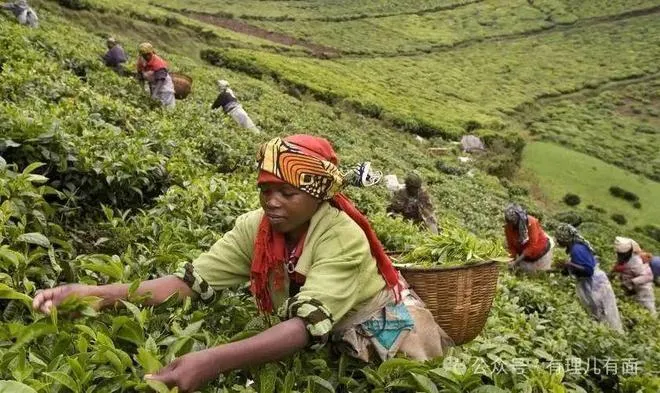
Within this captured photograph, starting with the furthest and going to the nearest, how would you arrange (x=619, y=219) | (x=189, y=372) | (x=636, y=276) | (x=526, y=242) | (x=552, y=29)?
(x=552, y=29) < (x=619, y=219) < (x=636, y=276) < (x=526, y=242) < (x=189, y=372)

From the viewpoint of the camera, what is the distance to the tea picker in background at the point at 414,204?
27.7 ft

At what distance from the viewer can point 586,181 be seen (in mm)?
29234

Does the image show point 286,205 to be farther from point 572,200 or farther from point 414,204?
point 572,200

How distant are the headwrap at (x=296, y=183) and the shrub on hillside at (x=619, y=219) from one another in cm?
2423

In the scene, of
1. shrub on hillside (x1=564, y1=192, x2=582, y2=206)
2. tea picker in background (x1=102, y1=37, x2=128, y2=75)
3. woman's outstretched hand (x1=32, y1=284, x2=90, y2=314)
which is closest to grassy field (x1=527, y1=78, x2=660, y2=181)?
shrub on hillside (x1=564, y1=192, x2=582, y2=206)

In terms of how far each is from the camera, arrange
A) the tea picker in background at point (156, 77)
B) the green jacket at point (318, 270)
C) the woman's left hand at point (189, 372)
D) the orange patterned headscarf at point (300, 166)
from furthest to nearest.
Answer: the tea picker in background at point (156, 77) → the orange patterned headscarf at point (300, 166) → the green jacket at point (318, 270) → the woman's left hand at point (189, 372)

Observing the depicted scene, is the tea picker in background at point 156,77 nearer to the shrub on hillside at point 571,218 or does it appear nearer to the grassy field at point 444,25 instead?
the shrub on hillside at point 571,218

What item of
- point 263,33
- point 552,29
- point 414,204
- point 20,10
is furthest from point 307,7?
point 414,204

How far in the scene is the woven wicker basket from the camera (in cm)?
336

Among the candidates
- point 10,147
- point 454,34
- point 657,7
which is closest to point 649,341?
point 10,147

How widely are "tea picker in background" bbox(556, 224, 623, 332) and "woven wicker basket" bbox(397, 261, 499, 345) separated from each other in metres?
5.58

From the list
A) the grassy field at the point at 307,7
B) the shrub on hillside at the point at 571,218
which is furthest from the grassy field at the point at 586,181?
the grassy field at the point at 307,7

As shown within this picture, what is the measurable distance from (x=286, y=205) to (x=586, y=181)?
28948 mm

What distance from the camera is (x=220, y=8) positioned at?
57.3 meters
